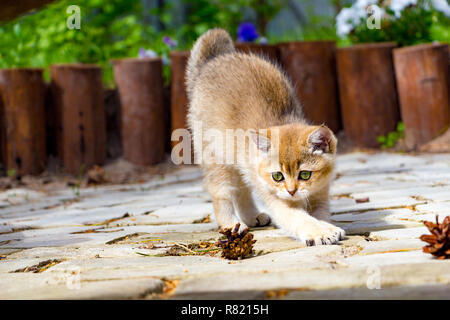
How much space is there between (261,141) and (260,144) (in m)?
0.02

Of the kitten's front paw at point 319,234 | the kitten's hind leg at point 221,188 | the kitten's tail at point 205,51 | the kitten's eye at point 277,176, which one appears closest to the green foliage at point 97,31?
the kitten's tail at point 205,51

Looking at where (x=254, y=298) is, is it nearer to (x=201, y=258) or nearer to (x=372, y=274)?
(x=372, y=274)

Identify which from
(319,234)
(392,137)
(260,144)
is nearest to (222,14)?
(392,137)

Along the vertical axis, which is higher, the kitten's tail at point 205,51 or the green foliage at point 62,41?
the green foliage at point 62,41

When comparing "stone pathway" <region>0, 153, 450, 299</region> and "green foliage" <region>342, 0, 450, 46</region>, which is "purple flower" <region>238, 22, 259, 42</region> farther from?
"stone pathway" <region>0, 153, 450, 299</region>

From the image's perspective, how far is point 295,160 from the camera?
281 cm

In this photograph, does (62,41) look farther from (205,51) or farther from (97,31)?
(205,51)

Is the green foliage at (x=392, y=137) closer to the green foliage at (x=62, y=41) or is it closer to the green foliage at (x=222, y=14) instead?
the green foliage at (x=62, y=41)

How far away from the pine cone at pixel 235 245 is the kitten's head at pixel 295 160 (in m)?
0.54

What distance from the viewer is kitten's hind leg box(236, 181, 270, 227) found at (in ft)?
11.0

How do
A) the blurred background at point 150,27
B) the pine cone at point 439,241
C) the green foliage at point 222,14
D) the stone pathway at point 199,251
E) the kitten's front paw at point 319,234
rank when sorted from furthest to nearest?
1. the green foliage at point 222,14
2. the blurred background at point 150,27
3. the kitten's front paw at point 319,234
4. the pine cone at point 439,241
5. the stone pathway at point 199,251

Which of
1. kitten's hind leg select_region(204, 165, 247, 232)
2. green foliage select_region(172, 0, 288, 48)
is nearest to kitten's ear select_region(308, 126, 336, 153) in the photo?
kitten's hind leg select_region(204, 165, 247, 232)

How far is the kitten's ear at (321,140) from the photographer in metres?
2.82

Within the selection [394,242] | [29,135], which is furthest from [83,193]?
[394,242]
